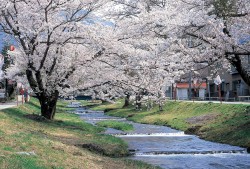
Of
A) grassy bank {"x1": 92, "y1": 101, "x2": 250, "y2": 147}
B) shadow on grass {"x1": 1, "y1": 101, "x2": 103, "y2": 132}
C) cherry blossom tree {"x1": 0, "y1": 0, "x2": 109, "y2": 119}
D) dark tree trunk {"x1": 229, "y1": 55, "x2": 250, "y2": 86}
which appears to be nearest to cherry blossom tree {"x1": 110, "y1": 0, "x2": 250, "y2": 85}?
dark tree trunk {"x1": 229, "y1": 55, "x2": 250, "y2": 86}

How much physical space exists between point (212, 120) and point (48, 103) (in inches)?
507

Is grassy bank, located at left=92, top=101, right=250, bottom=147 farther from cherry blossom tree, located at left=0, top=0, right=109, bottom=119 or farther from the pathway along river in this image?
cherry blossom tree, located at left=0, top=0, right=109, bottom=119

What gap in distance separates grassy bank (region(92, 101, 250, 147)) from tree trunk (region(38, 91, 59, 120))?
10.3 metres

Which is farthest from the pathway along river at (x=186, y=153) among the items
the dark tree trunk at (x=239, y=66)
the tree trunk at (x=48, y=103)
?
the tree trunk at (x=48, y=103)

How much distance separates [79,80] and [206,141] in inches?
377

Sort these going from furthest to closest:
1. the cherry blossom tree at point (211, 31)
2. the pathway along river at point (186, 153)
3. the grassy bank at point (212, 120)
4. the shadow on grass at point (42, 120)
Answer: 1. the grassy bank at point (212, 120)
2. the shadow on grass at point (42, 120)
3. the pathway along river at point (186, 153)
4. the cherry blossom tree at point (211, 31)

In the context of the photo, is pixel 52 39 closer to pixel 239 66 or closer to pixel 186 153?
pixel 186 153

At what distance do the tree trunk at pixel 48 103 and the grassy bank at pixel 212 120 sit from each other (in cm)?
1028

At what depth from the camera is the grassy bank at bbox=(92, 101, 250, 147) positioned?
25859 millimetres

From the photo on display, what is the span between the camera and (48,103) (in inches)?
1152

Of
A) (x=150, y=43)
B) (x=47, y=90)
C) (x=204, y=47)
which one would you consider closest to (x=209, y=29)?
(x=204, y=47)

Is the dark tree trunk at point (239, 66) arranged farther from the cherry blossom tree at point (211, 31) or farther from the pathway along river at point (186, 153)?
the pathway along river at point (186, 153)

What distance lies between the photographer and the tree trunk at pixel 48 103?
28.6 metres

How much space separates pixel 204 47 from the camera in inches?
712
